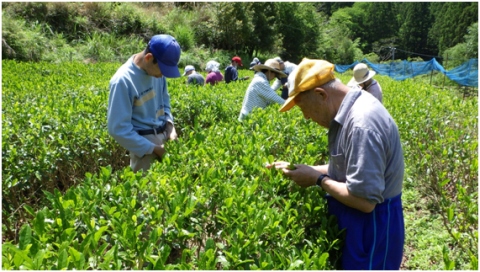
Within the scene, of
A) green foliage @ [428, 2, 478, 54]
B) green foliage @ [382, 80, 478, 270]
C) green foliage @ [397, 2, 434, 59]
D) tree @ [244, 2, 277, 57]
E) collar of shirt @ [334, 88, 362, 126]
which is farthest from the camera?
green foliage @ [397, 2, 434, 59]

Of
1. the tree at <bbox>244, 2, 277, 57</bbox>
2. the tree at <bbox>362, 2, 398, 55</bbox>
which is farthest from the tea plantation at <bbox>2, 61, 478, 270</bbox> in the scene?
the tree at <bbox>362, 2, 398, 55</bbox>

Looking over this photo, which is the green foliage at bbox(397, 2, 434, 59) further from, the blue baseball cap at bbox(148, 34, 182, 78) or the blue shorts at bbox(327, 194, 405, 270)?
the blue shorts at bbox(327, 194, 405, 270)

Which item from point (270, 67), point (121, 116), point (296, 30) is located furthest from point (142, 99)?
point (296, 30)

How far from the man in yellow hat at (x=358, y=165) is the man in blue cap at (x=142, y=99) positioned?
4.06 ft

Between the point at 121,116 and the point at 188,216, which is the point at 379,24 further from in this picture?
the point at 188,216

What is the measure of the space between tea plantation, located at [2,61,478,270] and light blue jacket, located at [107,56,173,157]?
0.28 metres

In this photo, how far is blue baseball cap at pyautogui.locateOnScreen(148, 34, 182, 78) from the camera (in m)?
2.90

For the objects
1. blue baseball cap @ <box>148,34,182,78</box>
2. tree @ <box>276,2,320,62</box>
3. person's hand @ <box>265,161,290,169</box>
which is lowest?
tree @ <box>276,2,320,62</box>

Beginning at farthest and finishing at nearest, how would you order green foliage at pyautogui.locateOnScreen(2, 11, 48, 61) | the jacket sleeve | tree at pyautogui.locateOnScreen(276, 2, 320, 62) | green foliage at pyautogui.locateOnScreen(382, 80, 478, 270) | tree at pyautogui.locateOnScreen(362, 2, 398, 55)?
tree at pyautogui.locateOnScreen(362, 2, 398, 55) < tree at pyautogui.locateOnScreen(276, 2, 320, 62) < green foliage at pyautogui.locateOnScreen(2, 11, 48, 61) < green foliage at pyautogui.locateOnScreen(382, 80, 478, 270) < the jacket sleeve

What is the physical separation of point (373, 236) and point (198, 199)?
884 mm

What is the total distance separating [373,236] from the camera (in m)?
1.96

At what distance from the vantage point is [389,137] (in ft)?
5.98

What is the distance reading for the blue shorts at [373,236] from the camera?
6.41ft

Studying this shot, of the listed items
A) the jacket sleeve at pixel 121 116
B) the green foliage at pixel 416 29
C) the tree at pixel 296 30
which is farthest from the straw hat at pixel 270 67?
the green foliage at pixel 416 29
